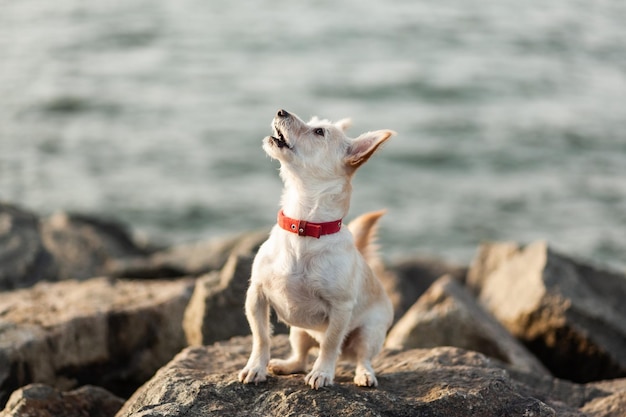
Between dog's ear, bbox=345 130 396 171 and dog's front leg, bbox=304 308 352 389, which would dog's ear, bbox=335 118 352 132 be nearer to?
dog's ear, bbox=345 130 396 171

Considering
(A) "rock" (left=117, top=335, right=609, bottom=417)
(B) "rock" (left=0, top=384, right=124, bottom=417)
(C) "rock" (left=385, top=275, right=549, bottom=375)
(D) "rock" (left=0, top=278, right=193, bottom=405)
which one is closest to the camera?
(A) "rock" (left=117, top=335, right=609, bottom=417)

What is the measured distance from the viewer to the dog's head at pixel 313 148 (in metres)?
5.11

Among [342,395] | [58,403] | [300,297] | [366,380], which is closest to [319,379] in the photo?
[342,395]

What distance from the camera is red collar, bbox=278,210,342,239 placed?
514 cm

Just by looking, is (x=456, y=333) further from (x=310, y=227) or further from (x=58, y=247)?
(x=58, y=247)

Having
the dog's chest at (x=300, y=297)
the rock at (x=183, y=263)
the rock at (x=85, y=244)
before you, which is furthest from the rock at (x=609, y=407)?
the rock at (x=85, y=244)

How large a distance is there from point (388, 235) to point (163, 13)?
611 inches

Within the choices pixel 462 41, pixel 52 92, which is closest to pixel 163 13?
pixel 52 92

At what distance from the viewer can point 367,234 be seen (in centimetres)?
638

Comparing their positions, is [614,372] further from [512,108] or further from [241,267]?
[512,108]

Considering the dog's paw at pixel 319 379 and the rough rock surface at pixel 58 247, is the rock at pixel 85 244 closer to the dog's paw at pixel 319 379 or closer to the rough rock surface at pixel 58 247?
the rough rock surface at pixel 58 247

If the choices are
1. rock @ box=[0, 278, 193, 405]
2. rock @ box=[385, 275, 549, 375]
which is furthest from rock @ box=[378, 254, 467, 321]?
rock @ box=[0, 278, 193, 405]

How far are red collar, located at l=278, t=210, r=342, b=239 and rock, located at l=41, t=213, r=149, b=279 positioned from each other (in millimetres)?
6171

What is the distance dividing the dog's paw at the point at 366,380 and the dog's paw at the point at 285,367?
20.5 inches
